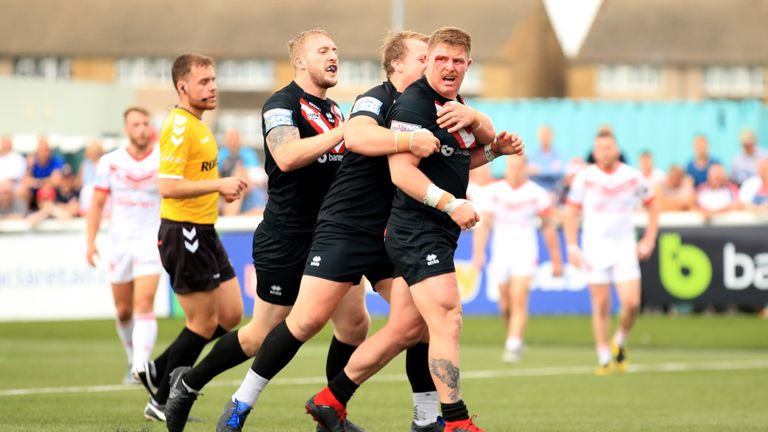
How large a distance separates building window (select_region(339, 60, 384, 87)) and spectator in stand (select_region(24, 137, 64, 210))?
231 feet

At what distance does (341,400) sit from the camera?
898 centimetres

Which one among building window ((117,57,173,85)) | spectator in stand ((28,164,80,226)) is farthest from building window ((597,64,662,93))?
spectator in stand ((28,164,80,226))

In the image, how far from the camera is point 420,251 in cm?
849

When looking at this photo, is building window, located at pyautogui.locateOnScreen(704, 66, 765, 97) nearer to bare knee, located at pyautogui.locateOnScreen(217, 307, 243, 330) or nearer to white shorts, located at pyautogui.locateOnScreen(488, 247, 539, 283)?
white shorts, located at pyautogui.locateOnScreen(488, 247, 539, 283)

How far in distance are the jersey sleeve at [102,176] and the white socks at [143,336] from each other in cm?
144

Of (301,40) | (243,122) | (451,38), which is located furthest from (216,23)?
(451,38)

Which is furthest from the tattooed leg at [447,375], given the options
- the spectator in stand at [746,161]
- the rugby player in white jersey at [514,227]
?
the spectator in stand at [746,161]

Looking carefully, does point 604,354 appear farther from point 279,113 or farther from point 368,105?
point 368,105

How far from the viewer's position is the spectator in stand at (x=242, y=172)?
24.2m

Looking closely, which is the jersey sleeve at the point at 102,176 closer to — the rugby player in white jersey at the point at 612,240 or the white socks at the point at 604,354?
the rugby player in white jersey at the point at 612,240

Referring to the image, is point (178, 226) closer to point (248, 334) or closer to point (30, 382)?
point (248, 334)

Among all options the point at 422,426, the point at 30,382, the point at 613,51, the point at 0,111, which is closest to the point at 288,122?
the point at 422,426

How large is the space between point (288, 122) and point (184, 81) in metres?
1.82

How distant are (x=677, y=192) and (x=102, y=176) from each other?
13229 mm
